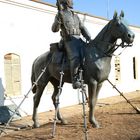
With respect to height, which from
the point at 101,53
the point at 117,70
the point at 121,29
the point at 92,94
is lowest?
the point at 92,94

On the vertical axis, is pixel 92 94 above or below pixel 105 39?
below

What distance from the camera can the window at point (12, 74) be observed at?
12.0 metres

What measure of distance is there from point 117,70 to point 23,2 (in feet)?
28.3

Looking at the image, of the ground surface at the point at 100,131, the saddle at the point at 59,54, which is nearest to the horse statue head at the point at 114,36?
the saddle at the point at 59,54

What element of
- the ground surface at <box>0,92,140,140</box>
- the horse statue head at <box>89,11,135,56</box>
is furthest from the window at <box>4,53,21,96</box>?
the horse statue head at <box>89,11,135,56</box>

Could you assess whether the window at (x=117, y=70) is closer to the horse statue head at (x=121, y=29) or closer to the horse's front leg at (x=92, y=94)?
the horse's front leg at (x=92, y=94)

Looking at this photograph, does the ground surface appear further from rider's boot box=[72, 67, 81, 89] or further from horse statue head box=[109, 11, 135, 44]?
horse statue head box=[109, 11, 135, 44]

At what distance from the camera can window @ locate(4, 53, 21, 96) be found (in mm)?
11977

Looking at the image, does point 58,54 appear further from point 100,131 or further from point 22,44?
point 22,44

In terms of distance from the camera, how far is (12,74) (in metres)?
12.2

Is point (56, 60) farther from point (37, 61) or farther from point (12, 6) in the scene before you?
point (12, 6)

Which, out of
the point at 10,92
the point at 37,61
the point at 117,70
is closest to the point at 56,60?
the point at 37,61

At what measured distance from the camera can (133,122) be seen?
8.63m

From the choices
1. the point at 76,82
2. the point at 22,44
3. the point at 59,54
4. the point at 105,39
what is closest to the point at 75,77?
the point at 76,82
